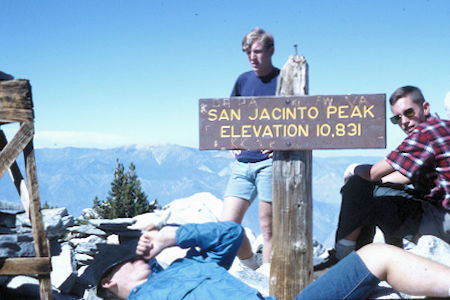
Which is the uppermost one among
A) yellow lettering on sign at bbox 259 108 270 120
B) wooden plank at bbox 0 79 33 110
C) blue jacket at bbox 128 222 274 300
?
wooden plank at bbox 0 79 33 110

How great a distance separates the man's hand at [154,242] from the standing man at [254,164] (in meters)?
1.64

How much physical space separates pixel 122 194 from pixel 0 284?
38.3 ft

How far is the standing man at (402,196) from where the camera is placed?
15.1 feet

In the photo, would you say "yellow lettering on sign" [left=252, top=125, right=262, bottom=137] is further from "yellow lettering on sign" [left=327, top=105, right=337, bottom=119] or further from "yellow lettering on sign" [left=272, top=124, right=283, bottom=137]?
"yellow lettering on sign" [left=327, top=105, right=337, bottom=119]

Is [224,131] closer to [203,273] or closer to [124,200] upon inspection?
[203,273]

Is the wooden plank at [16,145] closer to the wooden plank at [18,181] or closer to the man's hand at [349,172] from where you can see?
the wooden plank at [18,181]

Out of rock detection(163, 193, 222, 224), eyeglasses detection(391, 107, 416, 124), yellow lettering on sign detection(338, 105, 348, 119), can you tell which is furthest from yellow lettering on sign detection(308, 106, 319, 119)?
rock detection(163, 193, 222, 224)

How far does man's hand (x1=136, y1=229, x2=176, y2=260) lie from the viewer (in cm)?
349

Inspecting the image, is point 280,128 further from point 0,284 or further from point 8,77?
point 0,284

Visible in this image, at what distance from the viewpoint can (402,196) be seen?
5.05m

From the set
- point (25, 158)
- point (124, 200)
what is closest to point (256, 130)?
point (25, 158)

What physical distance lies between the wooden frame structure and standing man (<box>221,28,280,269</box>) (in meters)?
2.16

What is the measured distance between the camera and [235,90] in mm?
5676

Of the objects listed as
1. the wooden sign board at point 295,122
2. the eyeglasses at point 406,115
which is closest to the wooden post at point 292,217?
the wooden sign board at point 295,122
